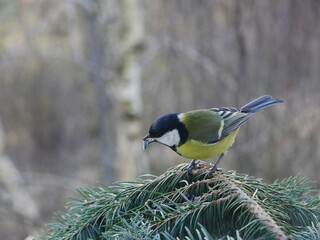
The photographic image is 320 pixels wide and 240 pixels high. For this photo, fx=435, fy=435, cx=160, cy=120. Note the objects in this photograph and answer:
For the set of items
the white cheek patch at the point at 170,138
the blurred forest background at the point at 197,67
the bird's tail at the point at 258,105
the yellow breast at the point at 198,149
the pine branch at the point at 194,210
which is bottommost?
the pine branch at the point at 194,210

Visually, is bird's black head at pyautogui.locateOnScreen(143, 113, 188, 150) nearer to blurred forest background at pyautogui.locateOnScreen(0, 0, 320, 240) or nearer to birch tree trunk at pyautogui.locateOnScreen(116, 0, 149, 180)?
blurred forest background at pyautogui.locateOnScreen(0, 0, 320, 240)

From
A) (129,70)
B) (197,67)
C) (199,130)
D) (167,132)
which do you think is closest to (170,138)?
(167,132)

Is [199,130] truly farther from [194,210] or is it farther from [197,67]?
[197,67]

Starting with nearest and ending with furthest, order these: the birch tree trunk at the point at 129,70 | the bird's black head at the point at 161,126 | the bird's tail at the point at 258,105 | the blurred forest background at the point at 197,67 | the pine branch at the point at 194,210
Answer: the pine branch at the point at 194,210
the bird's black head at the point at 161,126
the bird's tail at the point at 258,105
the blurred forest background at the point at 197,67
the birch tree trunk at the point at 129,70

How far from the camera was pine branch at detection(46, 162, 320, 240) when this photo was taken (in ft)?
3.56

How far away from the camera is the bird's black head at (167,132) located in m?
1.86

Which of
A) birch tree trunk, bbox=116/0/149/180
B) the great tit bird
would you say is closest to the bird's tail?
the great tit bird

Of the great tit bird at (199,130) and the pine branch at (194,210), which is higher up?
the great tit bird at (199,130)

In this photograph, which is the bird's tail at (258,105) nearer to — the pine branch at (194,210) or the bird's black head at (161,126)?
the bird's black head at (161,126)

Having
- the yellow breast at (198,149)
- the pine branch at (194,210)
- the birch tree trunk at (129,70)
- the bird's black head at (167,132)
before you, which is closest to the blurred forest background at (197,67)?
the birch tree trunk at (129,70)

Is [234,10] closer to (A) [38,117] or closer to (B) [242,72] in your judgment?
(B) [242,72]

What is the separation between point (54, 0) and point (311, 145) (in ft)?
13.4

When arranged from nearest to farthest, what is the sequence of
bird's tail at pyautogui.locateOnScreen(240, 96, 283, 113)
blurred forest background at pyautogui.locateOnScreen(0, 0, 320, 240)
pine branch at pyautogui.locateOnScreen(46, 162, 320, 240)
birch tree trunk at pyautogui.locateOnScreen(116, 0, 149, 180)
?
pine branch at pyautogui.locateOnScreen(46, 162, 320, 240) → bird's tail at pyautogui.locateOnScreen(240, 96, 283, 113) → blurred forest background at pyautogui.locateOnScreen(0, 0, 320, 240) → birch tree trunk at pyautogui.locateOnScreen(116, 0, 149, 180)

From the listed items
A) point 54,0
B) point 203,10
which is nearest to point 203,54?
point 203,10
